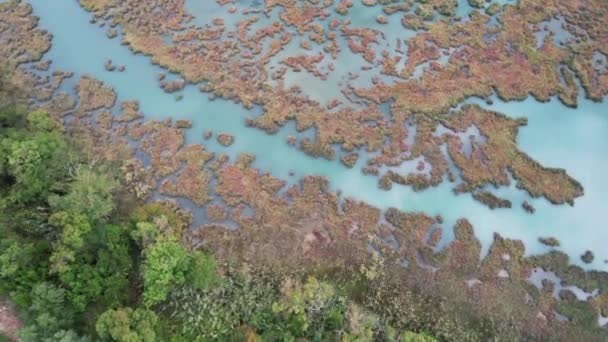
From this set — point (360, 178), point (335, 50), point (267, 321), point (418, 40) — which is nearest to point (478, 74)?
point (418, 40)

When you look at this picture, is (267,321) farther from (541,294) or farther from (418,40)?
(418,40)

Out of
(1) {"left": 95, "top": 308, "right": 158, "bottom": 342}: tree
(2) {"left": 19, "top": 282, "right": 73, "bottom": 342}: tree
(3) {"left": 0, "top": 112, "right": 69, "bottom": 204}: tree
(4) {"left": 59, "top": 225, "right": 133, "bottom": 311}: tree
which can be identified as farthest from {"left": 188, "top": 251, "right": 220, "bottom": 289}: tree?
(3) {"left": 0, "top": 112, "right": 69, "bottom": 204}: tree

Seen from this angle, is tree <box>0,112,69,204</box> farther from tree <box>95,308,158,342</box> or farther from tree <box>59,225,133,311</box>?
tree <box>95,308,158,342</box>

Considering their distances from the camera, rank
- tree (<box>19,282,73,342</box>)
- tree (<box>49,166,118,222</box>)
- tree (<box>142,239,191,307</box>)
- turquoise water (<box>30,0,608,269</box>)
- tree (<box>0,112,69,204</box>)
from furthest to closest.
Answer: turquoise water (<box>30,0,608,269</box>) → tree (<box>0,112,69,204</box>) → tree (<box>49,166,118,222</box>) → tree (<box>142,239,191,307</box>) → tree (<box>19,282,73,342</box>)

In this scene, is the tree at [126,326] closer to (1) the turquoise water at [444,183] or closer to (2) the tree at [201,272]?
(2) the tree at [201,272]

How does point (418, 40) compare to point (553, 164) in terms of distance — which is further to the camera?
point (418, 40)

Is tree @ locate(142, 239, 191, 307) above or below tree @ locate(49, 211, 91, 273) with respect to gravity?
below

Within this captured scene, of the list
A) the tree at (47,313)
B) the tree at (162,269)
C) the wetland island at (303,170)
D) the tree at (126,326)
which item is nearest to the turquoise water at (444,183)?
the wetland island at (303,170)
